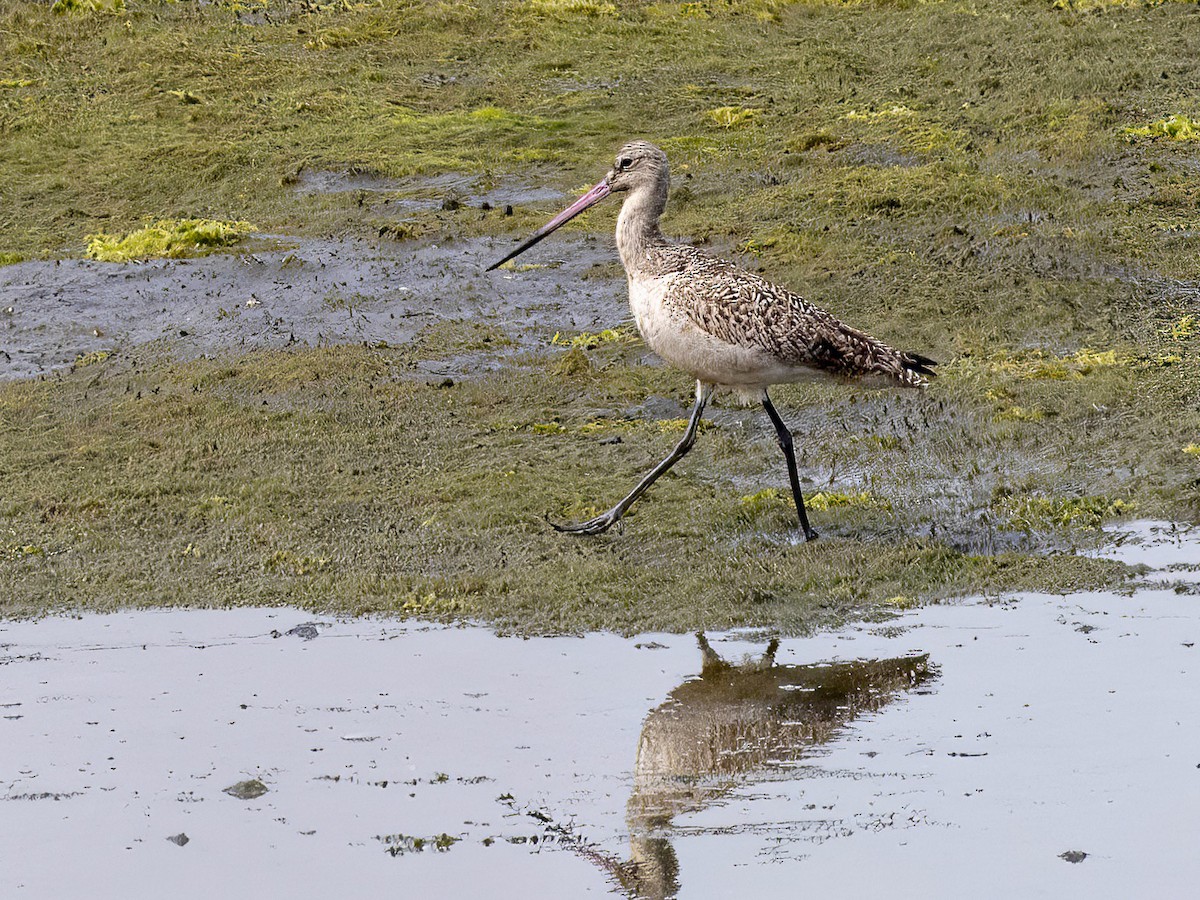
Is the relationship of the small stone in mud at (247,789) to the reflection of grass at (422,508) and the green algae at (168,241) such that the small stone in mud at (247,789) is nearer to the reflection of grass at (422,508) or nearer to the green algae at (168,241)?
the reflection of grass at (422,508)

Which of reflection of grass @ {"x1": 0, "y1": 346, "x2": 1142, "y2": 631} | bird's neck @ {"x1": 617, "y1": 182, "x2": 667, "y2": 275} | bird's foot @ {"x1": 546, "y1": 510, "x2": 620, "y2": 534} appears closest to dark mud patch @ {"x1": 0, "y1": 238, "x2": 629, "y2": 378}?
reflection of grass @ {"x1": 0, "y1": 346, "x2": 1142, "y2": 631}

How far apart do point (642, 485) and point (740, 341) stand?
807 millimetres

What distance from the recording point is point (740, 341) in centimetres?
687

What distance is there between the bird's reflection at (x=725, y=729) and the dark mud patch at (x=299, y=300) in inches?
158

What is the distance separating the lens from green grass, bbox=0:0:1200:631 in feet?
22.2

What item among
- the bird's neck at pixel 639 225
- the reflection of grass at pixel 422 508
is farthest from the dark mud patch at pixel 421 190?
the bird's neck at pixel 639 225

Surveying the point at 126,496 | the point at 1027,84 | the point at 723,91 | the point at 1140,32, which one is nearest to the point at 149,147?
the point at 723,91

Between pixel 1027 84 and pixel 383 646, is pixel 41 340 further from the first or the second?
pixel 1027 84

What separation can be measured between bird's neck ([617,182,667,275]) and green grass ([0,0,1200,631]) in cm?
105

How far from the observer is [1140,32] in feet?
43.0

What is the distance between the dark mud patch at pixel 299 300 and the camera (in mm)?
9625

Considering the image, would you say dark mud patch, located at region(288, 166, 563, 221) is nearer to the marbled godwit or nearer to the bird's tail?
the marbled godwit

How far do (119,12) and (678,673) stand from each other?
11322mm

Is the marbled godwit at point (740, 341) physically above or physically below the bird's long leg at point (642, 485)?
above
